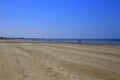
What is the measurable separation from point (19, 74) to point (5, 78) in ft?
2.99

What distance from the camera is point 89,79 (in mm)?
8781

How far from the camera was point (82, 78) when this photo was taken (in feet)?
29.1

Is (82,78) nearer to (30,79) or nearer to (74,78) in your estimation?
(74,78)

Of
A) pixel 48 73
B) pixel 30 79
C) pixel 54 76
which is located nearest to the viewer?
pixel 30 79

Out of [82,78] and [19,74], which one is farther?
[19,74]

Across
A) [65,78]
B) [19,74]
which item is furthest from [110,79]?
[19,74]

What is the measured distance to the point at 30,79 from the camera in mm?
8508

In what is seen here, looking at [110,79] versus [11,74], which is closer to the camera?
[110,79]

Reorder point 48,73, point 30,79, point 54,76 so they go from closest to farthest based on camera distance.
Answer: point 30,79 < point 54,76 < point 48,73

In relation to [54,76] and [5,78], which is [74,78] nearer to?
[54,76]

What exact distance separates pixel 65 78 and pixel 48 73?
1482 millimetres

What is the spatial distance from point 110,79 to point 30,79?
3685 millimetres

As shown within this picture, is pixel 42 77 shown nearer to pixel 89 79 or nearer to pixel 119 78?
pixel 89 79

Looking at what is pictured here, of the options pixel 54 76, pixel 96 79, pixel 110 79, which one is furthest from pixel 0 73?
pixel 110 79
